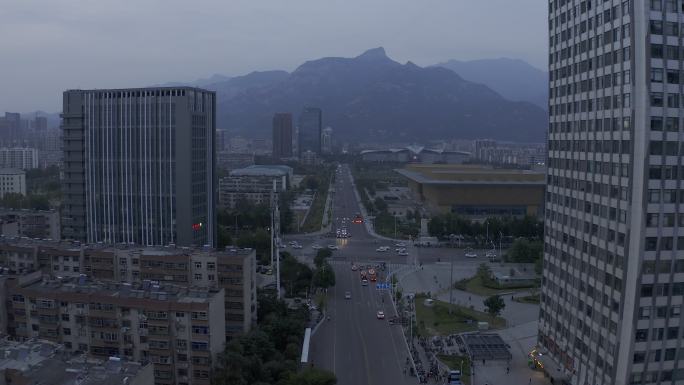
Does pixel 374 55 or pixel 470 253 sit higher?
pixel 374 55

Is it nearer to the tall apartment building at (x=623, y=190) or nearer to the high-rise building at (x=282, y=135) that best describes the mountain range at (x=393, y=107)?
the high-rise building at (x=282, y=135)

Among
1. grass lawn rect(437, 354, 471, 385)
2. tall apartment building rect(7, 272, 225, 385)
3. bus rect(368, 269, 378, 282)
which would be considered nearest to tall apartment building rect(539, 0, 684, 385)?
grass lawn rect(437, 354, 471, 385)

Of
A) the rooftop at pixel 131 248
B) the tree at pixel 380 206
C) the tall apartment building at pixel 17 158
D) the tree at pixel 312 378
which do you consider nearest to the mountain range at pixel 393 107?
the tall apartment building at pixel 17 158

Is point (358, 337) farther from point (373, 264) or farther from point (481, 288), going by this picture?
point (373, 264)

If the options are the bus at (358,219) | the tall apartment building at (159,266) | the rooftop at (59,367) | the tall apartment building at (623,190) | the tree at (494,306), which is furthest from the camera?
the bus at (358,219)

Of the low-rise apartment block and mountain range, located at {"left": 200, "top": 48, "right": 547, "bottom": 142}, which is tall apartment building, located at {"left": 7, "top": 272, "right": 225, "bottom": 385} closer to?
the low-rise apartment block

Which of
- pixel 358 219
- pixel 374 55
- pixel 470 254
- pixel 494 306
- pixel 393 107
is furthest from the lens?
pixel 374 55

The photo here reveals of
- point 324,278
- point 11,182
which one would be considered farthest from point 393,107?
point 324,278
